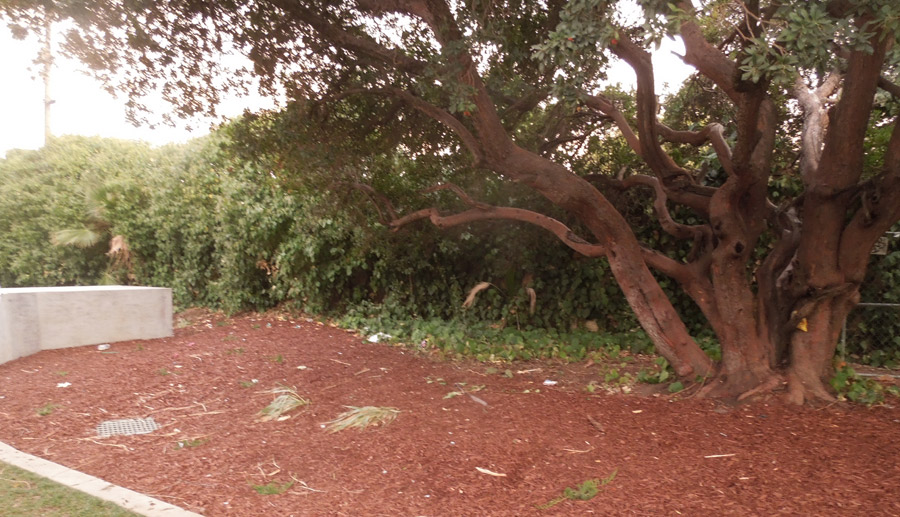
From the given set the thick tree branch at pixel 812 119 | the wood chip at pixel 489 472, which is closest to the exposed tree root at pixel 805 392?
the thick tree branch at pixel 812 119

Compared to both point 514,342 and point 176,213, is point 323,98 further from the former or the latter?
point 176,213

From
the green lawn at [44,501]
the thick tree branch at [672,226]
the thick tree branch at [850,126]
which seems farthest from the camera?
the thick tree branch at [672,226]

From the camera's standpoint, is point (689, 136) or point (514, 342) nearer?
point (689, 136)

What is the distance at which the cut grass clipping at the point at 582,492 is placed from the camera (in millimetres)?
4047

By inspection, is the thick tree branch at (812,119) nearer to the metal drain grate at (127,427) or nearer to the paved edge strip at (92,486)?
the paved edge strip at (92,486)

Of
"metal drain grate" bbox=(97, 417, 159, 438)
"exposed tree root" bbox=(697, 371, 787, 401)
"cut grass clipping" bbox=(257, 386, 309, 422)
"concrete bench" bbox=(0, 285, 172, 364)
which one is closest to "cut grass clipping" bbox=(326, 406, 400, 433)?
"cut grass clipping" bbox=(257, 386, 309, 422)

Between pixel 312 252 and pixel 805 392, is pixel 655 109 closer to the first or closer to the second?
pixel 805 392

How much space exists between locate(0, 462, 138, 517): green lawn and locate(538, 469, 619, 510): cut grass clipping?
2586 mm

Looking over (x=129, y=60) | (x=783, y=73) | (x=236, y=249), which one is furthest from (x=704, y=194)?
(x=236, y=249)

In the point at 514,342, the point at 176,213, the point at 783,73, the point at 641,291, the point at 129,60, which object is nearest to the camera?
the point at 783,73

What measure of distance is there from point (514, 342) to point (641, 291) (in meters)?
2.88

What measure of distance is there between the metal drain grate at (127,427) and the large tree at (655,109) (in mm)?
3372

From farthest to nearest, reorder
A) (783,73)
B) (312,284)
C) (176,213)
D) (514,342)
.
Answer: (176,213) → (312,284) → (514,342) → (783,73)

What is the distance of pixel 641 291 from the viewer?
623cm
